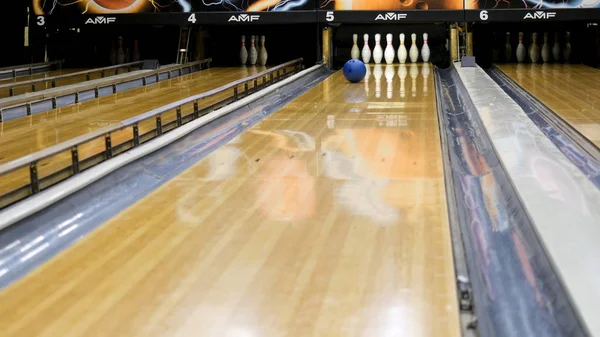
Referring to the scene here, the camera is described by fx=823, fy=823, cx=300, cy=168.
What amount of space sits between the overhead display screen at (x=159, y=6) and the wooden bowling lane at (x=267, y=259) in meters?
4.28

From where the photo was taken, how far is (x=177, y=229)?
2.36 m

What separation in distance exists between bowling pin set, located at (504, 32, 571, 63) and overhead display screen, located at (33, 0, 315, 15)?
2.20 m

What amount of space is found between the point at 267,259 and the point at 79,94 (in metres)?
4.17

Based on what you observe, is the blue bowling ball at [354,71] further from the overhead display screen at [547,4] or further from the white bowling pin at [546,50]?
the white bowling pin at [546,50]

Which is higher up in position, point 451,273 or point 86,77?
point 86,77

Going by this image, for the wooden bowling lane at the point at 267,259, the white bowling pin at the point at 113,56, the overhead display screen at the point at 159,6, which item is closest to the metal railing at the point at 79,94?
the overhead display screen at the point at 159,6

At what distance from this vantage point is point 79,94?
5.87 meters

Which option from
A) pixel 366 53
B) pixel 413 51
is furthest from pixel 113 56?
pixel 413 51

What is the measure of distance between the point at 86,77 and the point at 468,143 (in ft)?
13.1

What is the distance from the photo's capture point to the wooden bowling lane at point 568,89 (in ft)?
13.5

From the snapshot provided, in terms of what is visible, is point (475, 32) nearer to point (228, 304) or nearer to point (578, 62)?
point (578, 62)

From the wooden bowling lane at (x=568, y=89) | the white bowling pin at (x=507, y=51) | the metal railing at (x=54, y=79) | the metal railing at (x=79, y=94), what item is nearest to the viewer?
the wooden bowling lane at (x=568, y=89)

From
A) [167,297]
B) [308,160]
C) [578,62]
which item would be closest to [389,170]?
[308,160]

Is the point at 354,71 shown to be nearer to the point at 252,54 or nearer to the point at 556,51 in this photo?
the point at 252,54
